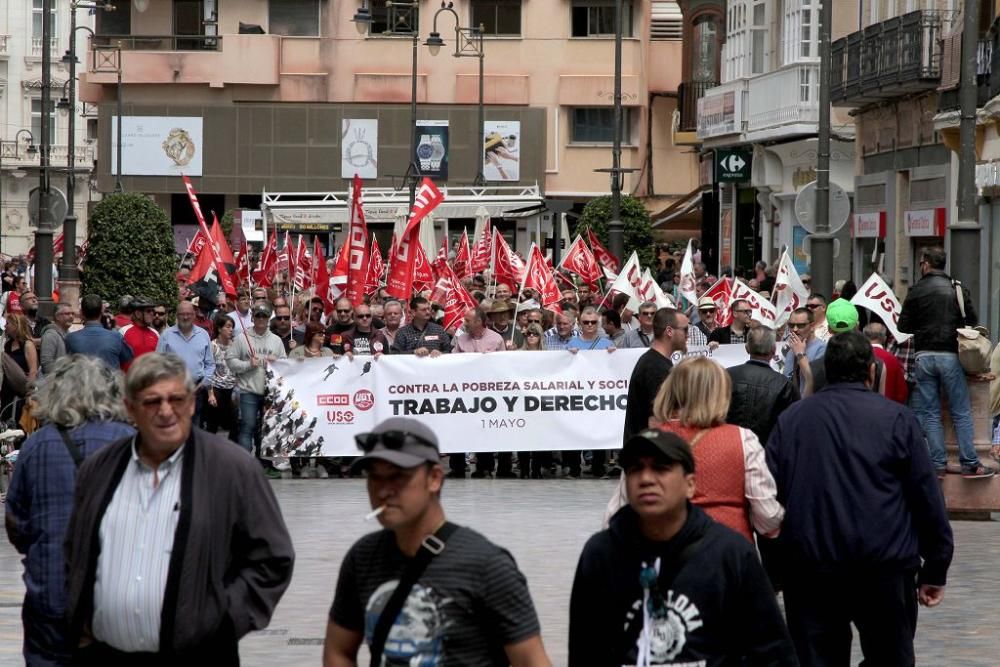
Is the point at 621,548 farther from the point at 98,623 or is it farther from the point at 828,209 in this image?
the point at 828,209

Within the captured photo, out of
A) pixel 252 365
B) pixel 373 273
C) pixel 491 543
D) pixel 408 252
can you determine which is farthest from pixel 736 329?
pixel 491 543

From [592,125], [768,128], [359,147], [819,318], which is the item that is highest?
[592,125]

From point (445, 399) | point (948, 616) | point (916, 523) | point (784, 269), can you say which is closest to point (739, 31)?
point (784, 269)

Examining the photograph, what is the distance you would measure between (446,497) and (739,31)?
92.9ft

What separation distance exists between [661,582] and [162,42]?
6309 centimetres

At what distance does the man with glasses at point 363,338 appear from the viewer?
20062 millimetres

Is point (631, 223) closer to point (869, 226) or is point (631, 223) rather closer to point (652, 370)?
point (869, 226)

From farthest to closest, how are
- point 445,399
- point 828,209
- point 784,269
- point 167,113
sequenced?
1. point 167,113
2. point 828,209
3. point 784,269
4. point 445,399

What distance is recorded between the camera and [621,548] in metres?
5.33

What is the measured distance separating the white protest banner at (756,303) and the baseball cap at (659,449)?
15.3m

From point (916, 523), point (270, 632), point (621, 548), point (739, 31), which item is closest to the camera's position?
point (621, 548)

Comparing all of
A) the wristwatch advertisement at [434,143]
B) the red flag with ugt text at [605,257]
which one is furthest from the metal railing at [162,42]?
the red flag with ugt text at [605,257]

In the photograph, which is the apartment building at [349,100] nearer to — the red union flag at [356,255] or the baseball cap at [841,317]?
the red union flag at [356,255]

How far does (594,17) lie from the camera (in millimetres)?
67312
